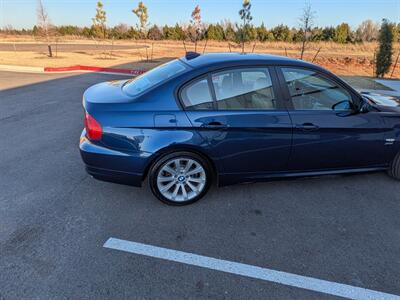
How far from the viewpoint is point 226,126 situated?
3074mm

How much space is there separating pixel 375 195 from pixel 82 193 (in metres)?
3.62

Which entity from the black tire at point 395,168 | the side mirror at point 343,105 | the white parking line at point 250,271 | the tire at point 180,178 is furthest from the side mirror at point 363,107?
the white parking line at point 250,271

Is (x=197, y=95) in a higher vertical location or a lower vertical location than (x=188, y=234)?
higher

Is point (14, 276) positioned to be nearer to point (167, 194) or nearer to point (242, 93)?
point (167, 194)

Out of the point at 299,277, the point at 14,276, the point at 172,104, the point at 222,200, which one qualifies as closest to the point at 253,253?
the point at 299,277

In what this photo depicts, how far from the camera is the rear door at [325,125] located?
10.7ft

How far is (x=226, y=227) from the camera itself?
9.65ft

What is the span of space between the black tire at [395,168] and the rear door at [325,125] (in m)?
0.37

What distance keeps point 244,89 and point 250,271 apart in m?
1.87

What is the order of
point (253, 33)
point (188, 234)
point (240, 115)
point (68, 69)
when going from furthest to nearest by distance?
point (253, 33) → point (68, 69) → point (240, 115) → point (188, 234)

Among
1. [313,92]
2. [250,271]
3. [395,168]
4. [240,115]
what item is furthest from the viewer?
[395,168]

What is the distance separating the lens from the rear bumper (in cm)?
302

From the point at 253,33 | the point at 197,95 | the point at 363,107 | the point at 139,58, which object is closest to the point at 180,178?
the point at 197,95

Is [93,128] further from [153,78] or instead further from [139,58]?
[139,58]
